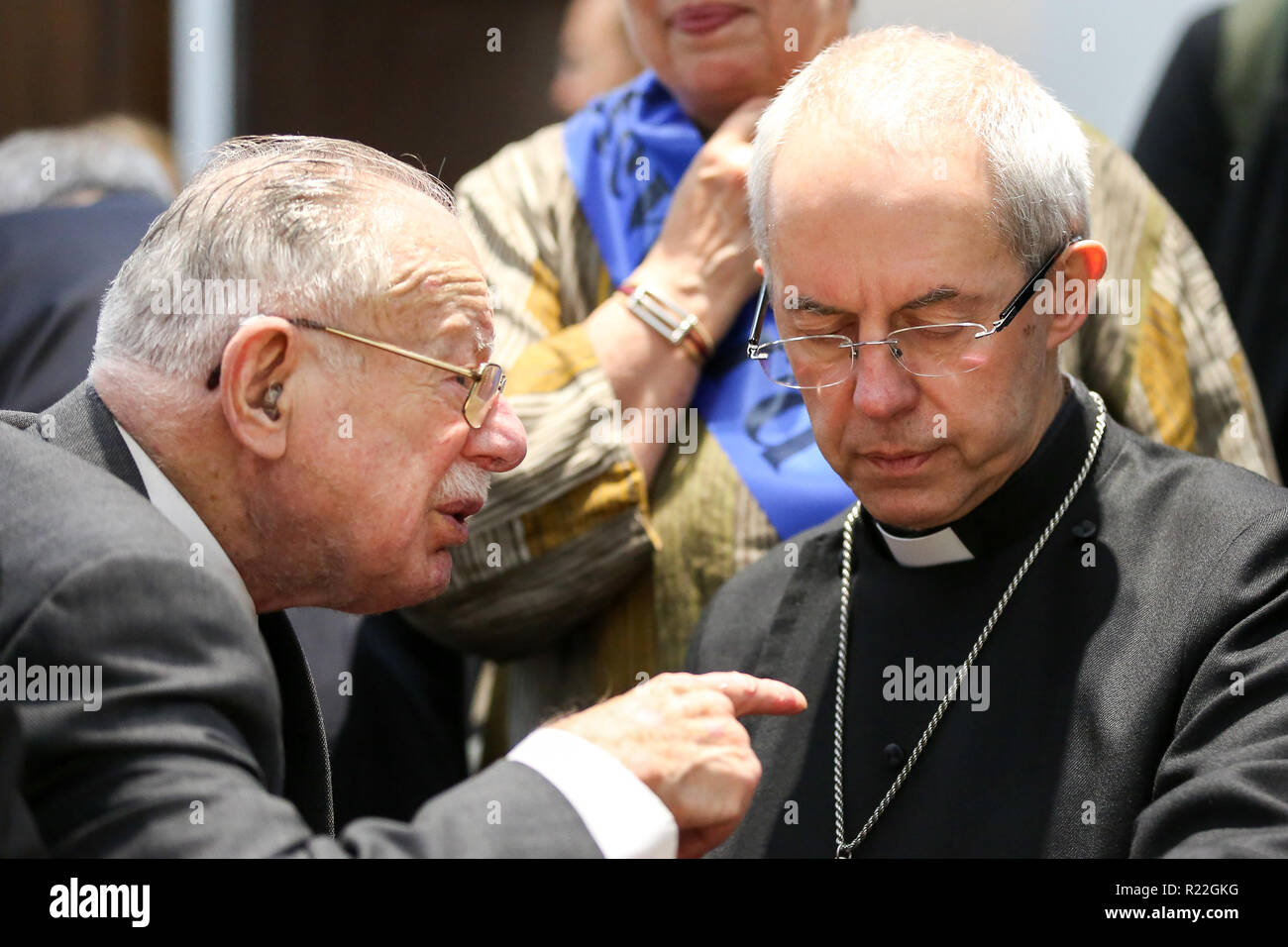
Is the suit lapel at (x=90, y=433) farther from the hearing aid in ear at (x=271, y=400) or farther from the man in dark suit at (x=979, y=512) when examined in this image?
the man in dark suit at (x=979, y=512)

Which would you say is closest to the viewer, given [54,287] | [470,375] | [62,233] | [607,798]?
[607,798]

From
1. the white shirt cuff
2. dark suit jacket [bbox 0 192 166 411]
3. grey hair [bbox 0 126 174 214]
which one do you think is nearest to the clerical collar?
the white shirt cuff

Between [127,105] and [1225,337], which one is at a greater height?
[127,105]

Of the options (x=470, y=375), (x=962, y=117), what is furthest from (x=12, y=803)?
(x=962, y=117)

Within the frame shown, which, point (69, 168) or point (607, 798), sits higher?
point (69, 168)

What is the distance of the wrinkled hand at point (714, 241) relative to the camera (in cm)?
310

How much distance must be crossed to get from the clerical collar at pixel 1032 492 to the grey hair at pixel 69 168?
239 centimetres

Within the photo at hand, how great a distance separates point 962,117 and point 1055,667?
2.71 ft

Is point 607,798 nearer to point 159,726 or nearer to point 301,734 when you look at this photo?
point 159,726

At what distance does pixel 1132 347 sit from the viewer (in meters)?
3.04

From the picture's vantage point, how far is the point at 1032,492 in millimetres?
2582

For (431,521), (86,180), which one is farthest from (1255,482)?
(86,180)
